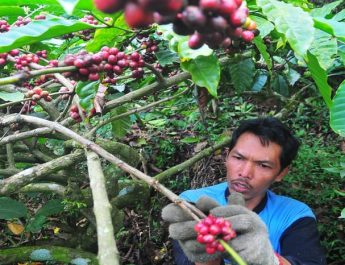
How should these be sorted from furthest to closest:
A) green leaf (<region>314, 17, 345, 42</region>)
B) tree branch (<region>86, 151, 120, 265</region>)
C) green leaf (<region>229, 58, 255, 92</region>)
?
green leaf (<region>229, 58, 255, 92</region>) → green leaf (<region>314, 17, 345, 42</region>) → tree branch (<region>86, 151, 120, 265</region>)

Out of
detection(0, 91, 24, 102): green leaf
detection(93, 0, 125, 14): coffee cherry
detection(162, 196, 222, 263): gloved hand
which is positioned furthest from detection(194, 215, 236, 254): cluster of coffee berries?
detection(0, 91, 24, 102): green leaf

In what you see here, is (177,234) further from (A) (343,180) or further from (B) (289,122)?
(B) (289,122)

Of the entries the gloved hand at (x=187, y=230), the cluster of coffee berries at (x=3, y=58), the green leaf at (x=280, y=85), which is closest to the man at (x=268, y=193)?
the green leaf at (x=280, y=85)

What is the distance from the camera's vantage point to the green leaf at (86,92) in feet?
4.60

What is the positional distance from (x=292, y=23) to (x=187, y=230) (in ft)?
2.03

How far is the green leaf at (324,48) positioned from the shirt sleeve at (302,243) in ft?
3.64

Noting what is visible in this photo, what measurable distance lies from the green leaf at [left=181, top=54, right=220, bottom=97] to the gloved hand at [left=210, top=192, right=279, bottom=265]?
0.33 m

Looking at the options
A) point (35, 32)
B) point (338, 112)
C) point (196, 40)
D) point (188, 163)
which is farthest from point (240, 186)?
point (196, 40)

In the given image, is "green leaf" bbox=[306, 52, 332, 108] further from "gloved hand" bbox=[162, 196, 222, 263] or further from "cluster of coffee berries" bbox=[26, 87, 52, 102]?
"cluster of coffee berries" bbox=[26, 87, 52, 102]

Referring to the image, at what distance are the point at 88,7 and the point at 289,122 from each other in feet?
8.98

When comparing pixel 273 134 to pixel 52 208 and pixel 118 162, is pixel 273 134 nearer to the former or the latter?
pixel 52 208

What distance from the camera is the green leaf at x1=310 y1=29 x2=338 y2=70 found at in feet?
3.38

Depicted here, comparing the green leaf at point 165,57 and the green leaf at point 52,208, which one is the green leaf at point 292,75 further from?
the green leaf at point 52,208

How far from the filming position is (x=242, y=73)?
201cm
